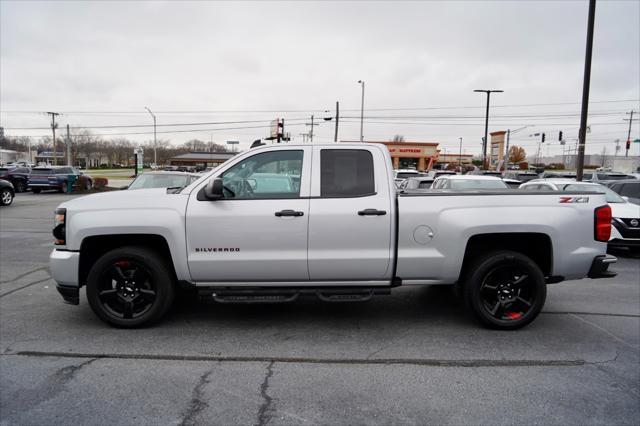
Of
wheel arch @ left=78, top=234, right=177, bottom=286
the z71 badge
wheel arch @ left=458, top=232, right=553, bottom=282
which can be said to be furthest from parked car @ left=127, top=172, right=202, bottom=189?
the z71 badge

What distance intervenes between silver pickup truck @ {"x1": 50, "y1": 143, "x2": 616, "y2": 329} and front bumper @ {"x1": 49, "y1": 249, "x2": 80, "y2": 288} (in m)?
0.01

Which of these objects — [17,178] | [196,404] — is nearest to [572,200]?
[196,404]

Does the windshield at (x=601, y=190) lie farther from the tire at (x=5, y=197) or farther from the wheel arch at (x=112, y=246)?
the tire at (x=5, y=197)

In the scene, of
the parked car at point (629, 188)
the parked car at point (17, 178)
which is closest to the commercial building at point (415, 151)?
the parked car at point (17, 178)

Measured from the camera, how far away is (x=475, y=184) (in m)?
11.5

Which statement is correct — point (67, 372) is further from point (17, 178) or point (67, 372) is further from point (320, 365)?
point (17, 178)

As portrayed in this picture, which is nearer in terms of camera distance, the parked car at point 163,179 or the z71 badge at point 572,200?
the z71 badge at point 572,200

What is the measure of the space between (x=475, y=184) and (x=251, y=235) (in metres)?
8.59

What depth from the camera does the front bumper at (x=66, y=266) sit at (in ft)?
14.9

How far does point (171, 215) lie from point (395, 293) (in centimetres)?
334

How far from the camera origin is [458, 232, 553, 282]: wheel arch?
4703 mm

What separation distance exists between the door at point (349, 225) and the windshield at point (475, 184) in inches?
296

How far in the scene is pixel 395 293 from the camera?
628 centimetres

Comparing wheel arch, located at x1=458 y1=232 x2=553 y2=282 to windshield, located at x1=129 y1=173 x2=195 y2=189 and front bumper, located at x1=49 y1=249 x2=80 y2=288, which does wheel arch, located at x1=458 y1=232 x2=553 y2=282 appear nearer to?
front bumper, located at x1=49 y1=249 x2=80 y2=288
